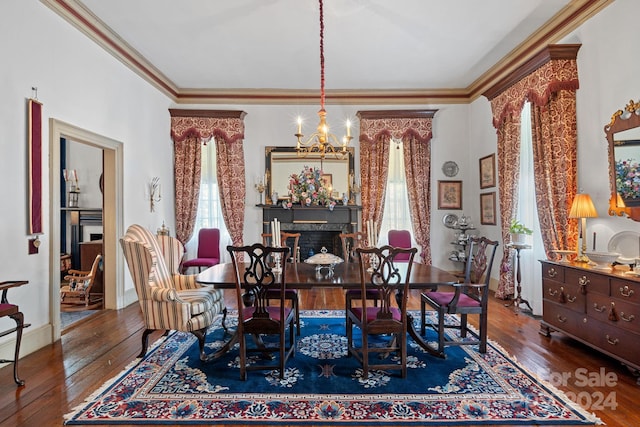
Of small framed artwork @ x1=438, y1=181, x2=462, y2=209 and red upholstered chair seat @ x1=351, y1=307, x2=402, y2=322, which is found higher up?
small framed artwork @ x1=438, y1=181, x2=462, y2=209

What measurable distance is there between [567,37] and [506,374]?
12.1ft

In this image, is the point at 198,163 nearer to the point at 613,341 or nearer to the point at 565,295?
the point at 565,295

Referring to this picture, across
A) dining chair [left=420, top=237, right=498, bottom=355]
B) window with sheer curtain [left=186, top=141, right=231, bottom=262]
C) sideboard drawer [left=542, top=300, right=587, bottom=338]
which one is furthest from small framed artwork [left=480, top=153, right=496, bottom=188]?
window with sheer curtain [left=186, top=141, right=231, bottom=262]

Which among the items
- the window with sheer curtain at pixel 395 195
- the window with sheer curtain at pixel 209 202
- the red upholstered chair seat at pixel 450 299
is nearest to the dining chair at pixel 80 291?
the window with sheer curtain at pixel 209 202

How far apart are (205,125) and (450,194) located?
458 centimetres

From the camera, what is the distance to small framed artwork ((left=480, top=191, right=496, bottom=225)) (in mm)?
5344

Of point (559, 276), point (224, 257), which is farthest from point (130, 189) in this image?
point (559, 276)

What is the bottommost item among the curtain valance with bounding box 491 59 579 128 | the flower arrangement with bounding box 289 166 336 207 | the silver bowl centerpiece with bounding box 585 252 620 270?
the silver bowl centerpiece with bounding box 585 252 620 270

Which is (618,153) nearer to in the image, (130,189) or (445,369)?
(445,369)

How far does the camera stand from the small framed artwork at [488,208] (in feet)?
17.5

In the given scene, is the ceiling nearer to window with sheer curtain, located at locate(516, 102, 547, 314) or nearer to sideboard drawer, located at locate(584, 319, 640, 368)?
window with sheer curtain, located at locate(516, 102, 547, 314)

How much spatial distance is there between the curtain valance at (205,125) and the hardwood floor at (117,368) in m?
3.34

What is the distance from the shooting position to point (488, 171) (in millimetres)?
5480

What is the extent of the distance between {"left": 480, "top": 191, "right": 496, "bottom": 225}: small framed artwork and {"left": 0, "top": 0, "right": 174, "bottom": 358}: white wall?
543 centimetres
